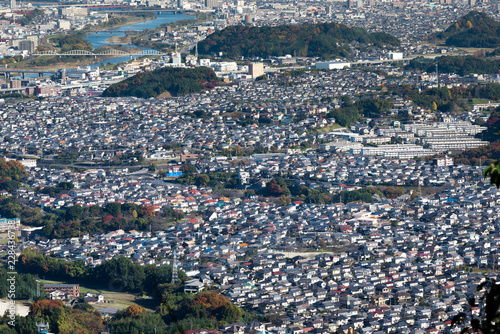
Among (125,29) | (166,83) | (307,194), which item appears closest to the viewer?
(307,194)

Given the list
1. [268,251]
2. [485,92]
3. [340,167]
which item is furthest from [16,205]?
[485,92]

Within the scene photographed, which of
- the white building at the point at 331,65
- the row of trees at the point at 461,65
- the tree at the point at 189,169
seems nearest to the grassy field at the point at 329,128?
the tree at the point at 189,169

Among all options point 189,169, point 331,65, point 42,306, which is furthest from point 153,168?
point 331,65

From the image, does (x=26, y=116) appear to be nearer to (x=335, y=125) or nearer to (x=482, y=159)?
(x=335, y=125)

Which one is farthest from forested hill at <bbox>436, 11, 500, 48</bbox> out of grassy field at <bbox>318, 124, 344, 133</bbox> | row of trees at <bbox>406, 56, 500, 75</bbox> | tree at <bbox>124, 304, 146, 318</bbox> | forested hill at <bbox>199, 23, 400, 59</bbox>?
tree at <bbox>124, 304, 146, 318</bbox>

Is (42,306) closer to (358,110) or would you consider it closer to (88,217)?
(88,217)
